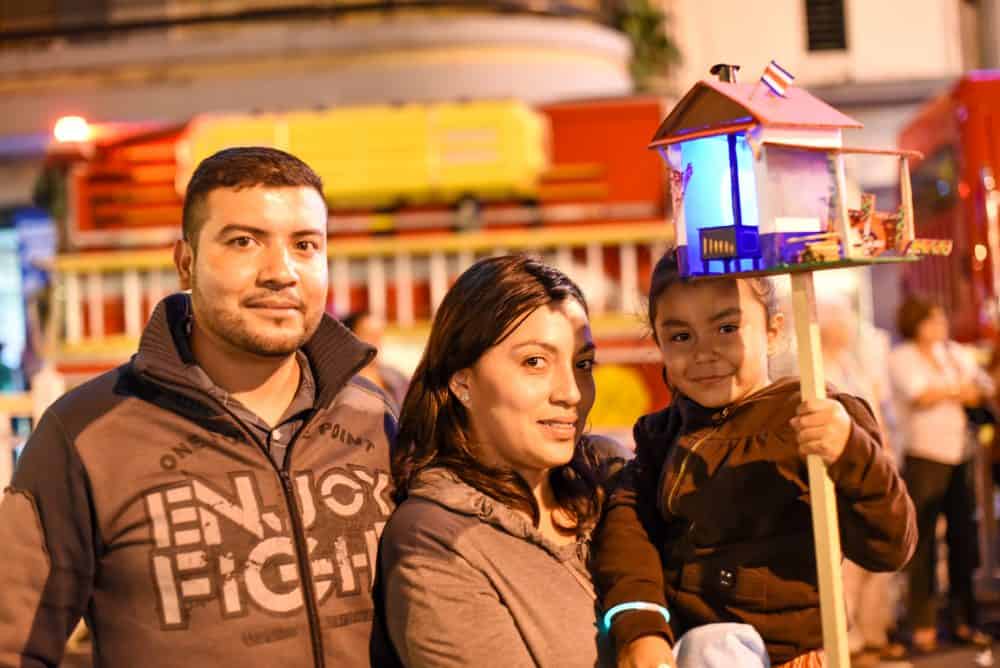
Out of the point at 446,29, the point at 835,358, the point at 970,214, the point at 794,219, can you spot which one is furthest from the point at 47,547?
the point at 446,29

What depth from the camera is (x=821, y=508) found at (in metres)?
2.51

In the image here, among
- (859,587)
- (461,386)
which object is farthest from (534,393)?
(859,587)

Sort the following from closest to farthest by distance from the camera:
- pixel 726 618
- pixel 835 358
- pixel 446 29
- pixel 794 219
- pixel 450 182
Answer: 1. pixel 794 219
2. pixel 726 618
3. pixel 835 358
4. pixel 450 182
5. pixel 446 29

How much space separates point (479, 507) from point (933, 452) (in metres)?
5.18

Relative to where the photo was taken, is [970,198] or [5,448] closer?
[5,448]

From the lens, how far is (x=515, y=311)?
9.21 feet

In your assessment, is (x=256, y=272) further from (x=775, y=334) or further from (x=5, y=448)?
(x=5, y=448)

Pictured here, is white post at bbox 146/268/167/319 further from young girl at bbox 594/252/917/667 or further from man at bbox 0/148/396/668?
young girl at bbox 594/252/917/667

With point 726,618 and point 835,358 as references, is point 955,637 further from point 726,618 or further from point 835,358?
point 726,618

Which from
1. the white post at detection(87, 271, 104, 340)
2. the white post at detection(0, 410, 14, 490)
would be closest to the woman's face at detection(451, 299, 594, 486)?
the white post at detection(0, 410, 14, 490)

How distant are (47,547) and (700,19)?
18.7m

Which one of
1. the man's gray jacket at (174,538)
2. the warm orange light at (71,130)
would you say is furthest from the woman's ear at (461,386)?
the warm orange light at (71,130)

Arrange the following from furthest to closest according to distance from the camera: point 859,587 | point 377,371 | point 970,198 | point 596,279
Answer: point 596,279 → point 970,198 → point 859,587 → point 377,371

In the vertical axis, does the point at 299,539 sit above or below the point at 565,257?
below
